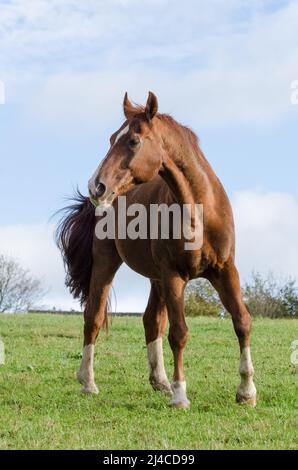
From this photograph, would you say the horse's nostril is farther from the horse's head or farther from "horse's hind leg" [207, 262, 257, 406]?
"horse's hind leg" [207, 262, 257, 406]

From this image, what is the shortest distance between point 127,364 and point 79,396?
9.74 ft

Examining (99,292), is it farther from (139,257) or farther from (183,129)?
(183,129)

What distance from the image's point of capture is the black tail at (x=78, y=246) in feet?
32.7

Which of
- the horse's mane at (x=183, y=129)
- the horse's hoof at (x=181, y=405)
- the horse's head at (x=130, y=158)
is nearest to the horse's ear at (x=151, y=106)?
the horse's head at (x=130, y=158)

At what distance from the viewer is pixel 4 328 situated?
1711cm

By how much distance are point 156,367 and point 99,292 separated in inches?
45.4

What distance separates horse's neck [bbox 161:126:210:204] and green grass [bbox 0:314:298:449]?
2155mm

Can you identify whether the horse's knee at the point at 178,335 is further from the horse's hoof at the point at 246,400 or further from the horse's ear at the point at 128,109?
the horse's ear at the point at 128,109

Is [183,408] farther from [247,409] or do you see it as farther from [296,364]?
[296,364]

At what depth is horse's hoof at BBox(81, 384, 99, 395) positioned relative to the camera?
9.00 m

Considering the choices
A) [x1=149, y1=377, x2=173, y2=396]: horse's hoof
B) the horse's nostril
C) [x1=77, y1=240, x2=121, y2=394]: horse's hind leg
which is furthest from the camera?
[x1=77, y1=240, x2=121, y2=394]: horse's hind leg

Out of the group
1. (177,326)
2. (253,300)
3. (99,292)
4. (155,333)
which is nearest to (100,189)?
(177,326)

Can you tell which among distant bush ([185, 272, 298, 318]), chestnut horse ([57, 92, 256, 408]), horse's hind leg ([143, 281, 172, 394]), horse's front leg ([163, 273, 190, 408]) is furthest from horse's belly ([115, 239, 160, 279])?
distant bush ([185, 272, 298, 318])

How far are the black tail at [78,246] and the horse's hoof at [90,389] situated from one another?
1.45 m
